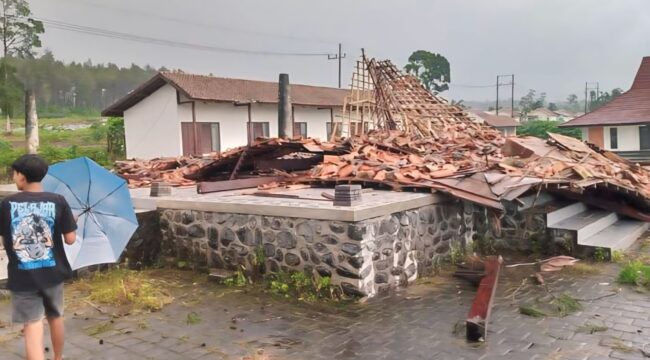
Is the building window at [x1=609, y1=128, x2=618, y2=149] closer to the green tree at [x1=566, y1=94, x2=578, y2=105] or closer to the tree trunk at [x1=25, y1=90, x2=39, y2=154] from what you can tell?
the tree trunk at [x1=25, y1=90, x2=39, y2=154]

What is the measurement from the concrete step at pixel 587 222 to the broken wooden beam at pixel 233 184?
163 inches

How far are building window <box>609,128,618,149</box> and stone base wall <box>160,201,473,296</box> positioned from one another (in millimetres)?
24792

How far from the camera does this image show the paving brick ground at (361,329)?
427 centimetres

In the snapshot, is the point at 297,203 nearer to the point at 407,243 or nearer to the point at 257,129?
the point at 407,243

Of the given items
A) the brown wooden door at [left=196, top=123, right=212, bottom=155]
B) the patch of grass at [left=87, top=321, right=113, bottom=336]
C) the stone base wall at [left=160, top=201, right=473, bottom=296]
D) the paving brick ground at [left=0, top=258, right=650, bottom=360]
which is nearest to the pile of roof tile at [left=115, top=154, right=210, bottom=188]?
the stone base wall at [left=160, top=201, right=473, bottom=296]

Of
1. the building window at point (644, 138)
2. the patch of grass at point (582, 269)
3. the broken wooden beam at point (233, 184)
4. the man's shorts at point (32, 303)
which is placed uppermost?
the building window at point (644, 138)

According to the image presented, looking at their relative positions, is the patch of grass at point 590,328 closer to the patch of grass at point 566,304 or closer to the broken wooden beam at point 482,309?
the patch of grass at point 566,304

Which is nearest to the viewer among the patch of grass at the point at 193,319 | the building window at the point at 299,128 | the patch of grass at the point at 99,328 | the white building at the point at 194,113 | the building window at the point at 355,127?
the patch of grass at the point at 99,328

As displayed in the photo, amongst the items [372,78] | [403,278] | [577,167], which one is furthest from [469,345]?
[372,78]

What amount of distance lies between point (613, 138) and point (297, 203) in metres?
27.1

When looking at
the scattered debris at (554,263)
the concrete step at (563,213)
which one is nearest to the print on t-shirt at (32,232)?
the scattered debris at (554,263)

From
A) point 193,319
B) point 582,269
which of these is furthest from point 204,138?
point 193,319

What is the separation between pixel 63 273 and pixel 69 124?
124 feet

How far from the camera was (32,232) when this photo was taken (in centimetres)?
354
